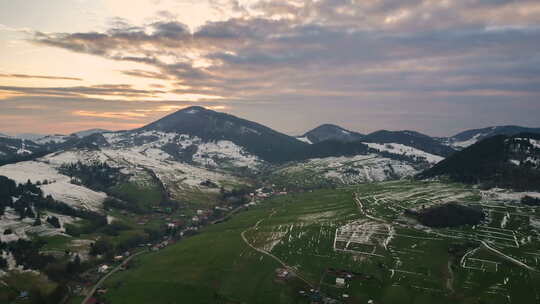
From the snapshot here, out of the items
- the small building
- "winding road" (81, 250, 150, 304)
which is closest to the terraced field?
"winding road" (81, 250, 150, 304)

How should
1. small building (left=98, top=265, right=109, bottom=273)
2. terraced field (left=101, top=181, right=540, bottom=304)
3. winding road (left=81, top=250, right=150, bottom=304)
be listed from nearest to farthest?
1. terraced field (left=101, top=181, right=540, bottom=304)
2. winding road (left=81, top=250, right=150, bottom=304)
3. small building (left=98, top=265, right=109, bottom=273)

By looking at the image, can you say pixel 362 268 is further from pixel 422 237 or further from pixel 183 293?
pixel 183 293

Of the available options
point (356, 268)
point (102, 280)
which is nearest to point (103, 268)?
point (102, 280)

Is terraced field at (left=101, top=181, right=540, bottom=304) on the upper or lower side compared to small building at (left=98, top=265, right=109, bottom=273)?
upper

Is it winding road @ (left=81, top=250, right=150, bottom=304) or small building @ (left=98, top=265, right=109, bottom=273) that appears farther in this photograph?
small building @ (left=98, top=265, right=109, bottom=273)

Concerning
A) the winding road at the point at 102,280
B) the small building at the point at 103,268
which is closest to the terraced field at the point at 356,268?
the winding road at the point at 102,280

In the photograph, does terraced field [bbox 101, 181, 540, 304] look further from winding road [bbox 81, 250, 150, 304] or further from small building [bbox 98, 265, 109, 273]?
small building [bbox 98, 265, 109, 273]

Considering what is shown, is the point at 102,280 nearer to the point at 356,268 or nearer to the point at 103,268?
the point at 103,268

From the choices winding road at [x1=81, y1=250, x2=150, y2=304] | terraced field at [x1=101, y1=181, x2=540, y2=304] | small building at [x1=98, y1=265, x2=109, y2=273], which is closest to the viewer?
terraced field at [x1=101, y1=181, x2=540, y2=304]

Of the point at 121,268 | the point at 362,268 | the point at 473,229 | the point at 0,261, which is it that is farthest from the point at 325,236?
the point at 0,261
